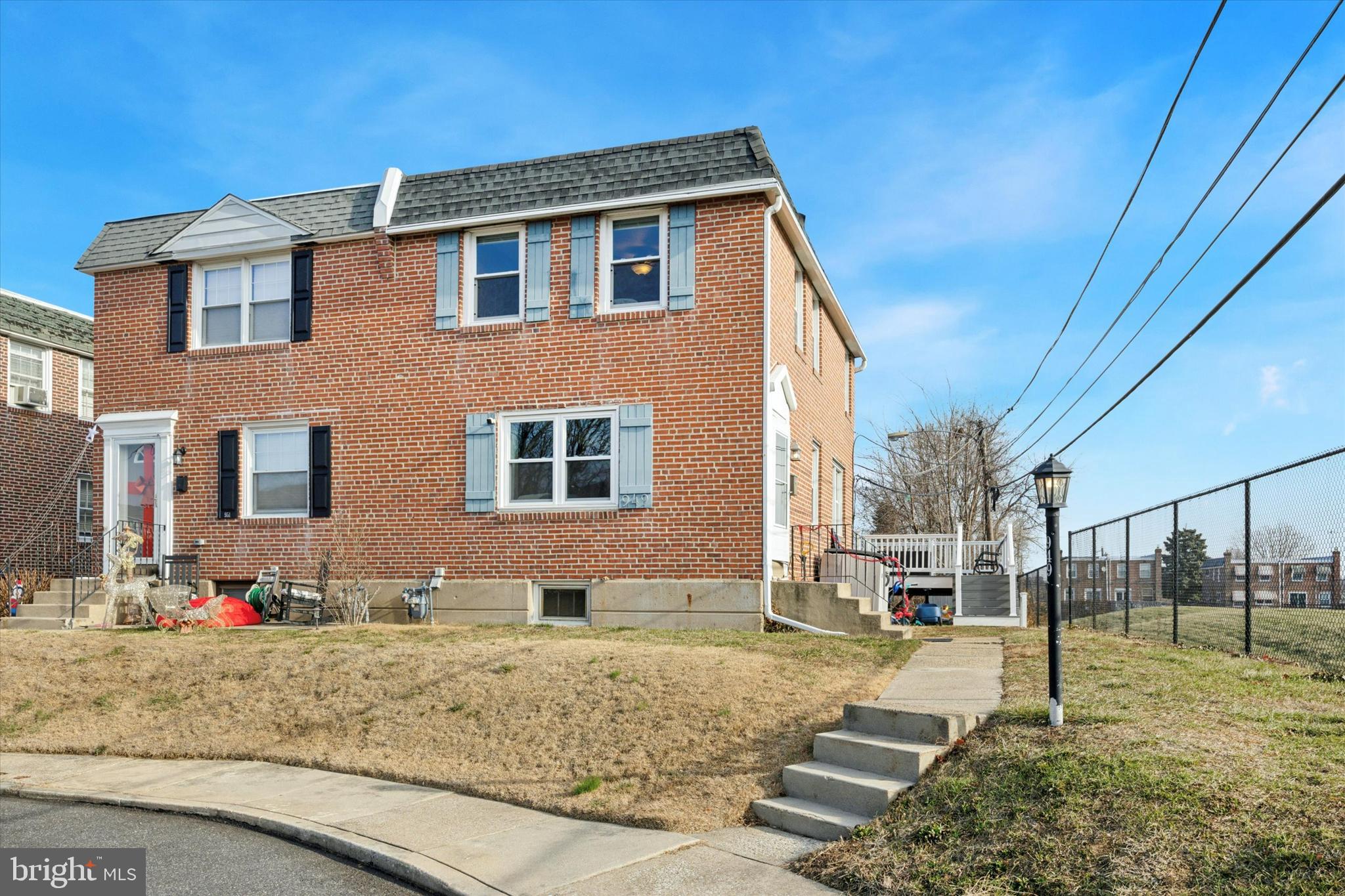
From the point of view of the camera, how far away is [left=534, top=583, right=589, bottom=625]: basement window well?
14836 mm

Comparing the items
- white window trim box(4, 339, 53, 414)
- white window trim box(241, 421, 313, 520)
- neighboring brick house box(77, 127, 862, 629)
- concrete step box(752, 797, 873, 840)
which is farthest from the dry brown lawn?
white window trim box(4, 339, 53, 414)

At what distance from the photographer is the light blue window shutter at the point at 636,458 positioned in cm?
1454

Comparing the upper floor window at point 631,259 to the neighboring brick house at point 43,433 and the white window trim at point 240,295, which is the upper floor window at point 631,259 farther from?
the neighboring brick house at point 43,433

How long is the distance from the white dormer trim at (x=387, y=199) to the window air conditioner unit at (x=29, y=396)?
1183 centimetres

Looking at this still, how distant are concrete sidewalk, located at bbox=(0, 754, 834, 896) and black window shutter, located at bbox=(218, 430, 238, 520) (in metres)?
7.46

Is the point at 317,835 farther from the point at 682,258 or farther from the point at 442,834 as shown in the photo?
the point at 682,258

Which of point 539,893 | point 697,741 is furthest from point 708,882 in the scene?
point 697,741

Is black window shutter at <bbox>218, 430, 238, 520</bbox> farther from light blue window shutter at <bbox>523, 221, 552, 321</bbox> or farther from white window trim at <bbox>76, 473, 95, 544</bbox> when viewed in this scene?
white window trim at <bbox>76, 473, 95, 544</bbox>

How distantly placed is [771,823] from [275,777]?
449 cm

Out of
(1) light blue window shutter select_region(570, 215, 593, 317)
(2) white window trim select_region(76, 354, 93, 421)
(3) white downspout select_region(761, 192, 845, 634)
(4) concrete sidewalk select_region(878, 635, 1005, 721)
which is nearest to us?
(4) concrete sidewalk select_region(878, 635, 1005, 721)

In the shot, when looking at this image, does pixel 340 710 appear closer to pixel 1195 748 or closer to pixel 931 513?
pixel 1195 748

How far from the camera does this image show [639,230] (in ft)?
49.5

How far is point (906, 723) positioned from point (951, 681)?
2.23 metres

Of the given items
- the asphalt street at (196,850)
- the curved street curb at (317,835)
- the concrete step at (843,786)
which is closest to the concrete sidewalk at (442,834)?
the curved street curb at (317,835)
